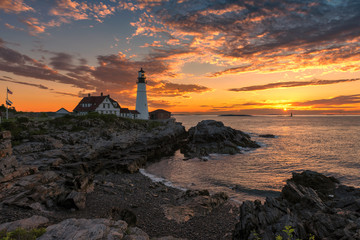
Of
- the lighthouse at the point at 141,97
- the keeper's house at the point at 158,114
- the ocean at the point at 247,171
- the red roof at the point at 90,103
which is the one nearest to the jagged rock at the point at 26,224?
the ocean at the point at 247,171

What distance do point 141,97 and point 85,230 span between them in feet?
237

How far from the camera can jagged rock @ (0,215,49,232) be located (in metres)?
8.25

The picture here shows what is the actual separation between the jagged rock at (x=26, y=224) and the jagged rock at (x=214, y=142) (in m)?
30.7

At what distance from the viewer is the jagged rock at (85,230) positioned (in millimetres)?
7320

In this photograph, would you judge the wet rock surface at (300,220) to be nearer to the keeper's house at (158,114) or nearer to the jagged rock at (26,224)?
the jagged rock at (26,224)

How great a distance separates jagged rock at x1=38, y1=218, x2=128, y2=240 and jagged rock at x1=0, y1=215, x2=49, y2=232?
5.93 feet

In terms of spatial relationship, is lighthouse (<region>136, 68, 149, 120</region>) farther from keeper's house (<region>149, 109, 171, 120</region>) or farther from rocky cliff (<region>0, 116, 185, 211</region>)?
rocky cliff (<region>0, 116, 185, 211</region>)

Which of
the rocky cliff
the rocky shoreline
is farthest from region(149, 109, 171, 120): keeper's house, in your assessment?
the rocky shoreline

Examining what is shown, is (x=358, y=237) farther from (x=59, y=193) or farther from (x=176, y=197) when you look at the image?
(x=59, y=193)

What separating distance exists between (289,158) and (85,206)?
36.5 m

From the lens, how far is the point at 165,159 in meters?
36.3

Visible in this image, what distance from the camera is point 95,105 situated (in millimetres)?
69188

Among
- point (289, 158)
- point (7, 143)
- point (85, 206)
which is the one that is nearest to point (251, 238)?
point (85, 206)

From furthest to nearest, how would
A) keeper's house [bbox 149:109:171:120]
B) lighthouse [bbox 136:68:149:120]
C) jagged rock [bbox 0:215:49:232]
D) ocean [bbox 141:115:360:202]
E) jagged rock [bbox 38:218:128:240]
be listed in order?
keeper's house [bbox 149:109:171:120] → lighthouse [bbox 136:68:149:120] → ocean [bbox 141:115:360:202] → jagged rock [bbox 0:215:49:232] → jagged rock [bbox 38:218:128:240]
